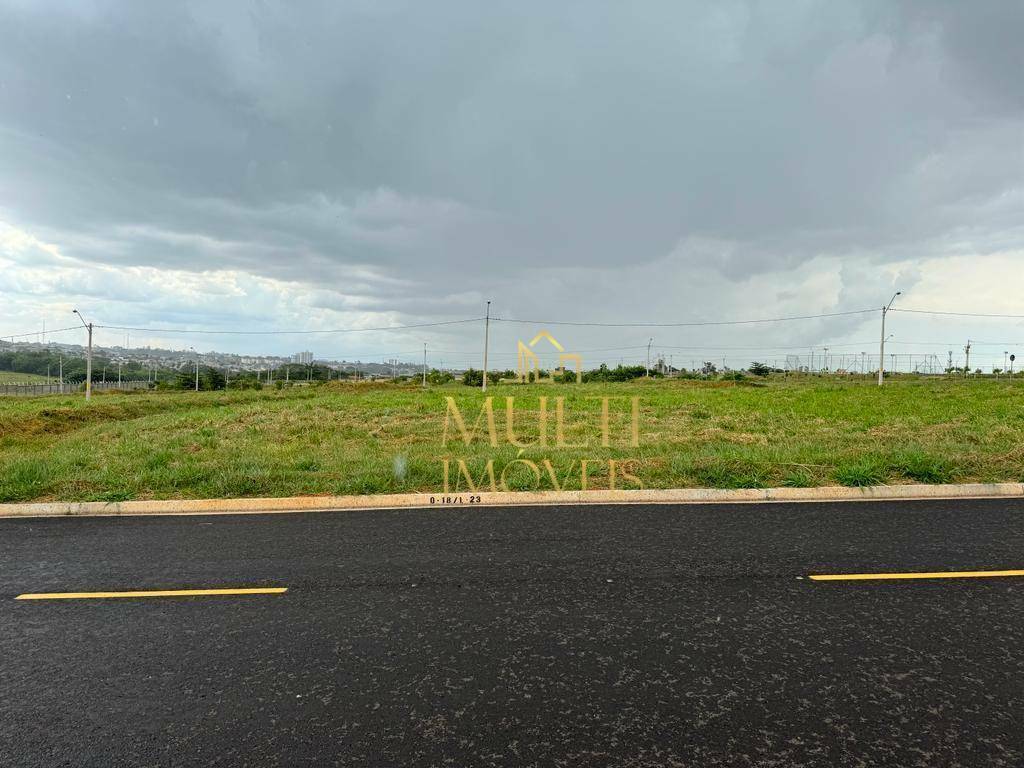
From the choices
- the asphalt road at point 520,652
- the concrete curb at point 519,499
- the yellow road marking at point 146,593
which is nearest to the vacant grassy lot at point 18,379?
the concrete curb at point 519,499

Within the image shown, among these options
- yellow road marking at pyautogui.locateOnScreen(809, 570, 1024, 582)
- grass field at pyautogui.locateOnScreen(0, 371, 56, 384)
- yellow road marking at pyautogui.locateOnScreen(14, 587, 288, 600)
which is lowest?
grass field at pyautogui.locateOnScreen(0, 371, 56, 384)

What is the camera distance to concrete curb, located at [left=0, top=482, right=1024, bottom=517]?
817cm

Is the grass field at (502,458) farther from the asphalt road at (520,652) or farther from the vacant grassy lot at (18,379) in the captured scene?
the vacant grassy lot at (18,379)

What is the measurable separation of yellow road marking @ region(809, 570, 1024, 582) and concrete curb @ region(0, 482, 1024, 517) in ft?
10.1

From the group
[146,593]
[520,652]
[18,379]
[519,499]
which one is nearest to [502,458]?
[519,499]

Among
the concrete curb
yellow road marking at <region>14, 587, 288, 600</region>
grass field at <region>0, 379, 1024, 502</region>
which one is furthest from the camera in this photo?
grass field at <region>0, 379, 1024, 502</region>

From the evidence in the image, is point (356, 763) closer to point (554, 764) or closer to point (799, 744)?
point (554, 764)

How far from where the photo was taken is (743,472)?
30.9 ft

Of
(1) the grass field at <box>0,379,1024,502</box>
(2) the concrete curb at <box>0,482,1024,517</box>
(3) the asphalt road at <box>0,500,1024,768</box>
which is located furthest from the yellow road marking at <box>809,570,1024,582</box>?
(1) the grass field at <box>0,379,1024,502</box>

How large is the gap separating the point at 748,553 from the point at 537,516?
2.67 meters

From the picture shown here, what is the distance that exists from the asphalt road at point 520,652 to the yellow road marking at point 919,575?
4.6 inches

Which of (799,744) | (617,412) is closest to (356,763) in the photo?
(799,744)

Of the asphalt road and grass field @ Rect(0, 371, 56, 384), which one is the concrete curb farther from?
grass field @ Rect(0, 371, 56, 384)

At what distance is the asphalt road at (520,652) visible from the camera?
299 centimetres
